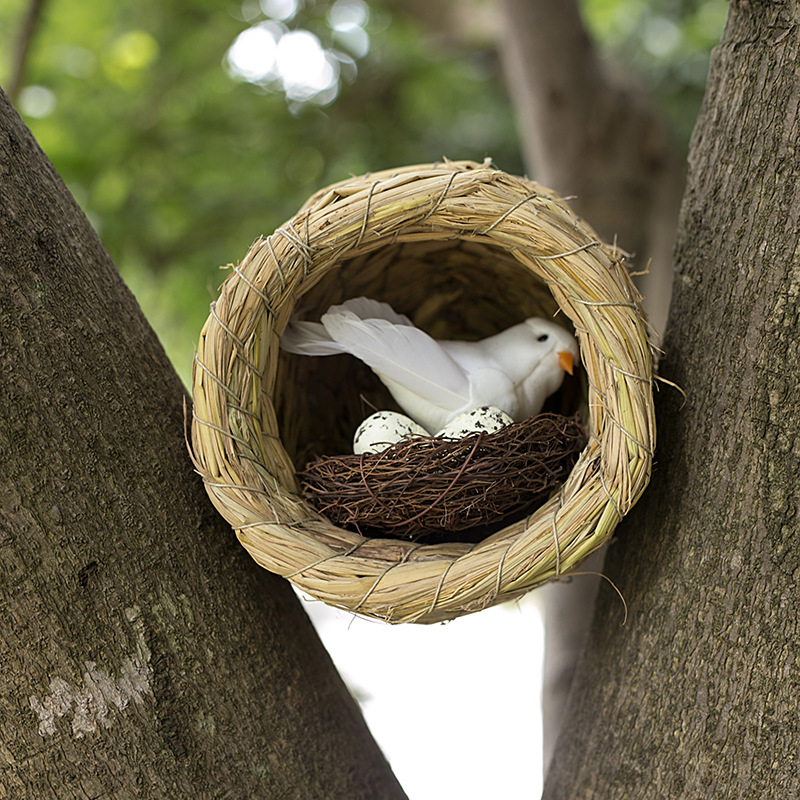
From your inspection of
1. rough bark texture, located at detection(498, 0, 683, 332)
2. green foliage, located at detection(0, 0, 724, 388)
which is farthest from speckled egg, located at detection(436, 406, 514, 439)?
green foliage, located at detection(0, 0, 724, 388)

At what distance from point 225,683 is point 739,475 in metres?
0.67

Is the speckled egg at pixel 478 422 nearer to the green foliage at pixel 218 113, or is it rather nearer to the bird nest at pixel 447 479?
the bird nest at pixel 447 479

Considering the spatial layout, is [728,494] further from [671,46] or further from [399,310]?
[671,46]

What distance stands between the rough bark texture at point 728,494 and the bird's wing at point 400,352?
0.31m

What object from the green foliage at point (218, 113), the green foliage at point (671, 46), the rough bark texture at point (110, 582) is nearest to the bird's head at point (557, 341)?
the rough bark texture at point (110, 582)

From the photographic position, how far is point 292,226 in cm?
98

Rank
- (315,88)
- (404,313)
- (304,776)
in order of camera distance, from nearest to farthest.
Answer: (304,776)
(404,313)
(315,88)

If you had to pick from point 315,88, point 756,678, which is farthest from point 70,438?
point 315,88

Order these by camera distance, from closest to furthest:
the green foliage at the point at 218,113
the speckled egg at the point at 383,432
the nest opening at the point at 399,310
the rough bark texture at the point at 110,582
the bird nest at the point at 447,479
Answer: the rough bark texture at the point at 110,582 → the bird nest at the point at 447,479 → the speckled egg at the point at 383,432 → the nest opening at the point at 399,310 → the green foliage at the point at 218,113

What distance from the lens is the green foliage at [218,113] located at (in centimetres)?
269

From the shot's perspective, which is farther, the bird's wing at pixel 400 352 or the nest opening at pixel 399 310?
the nest opening at pixel 399 310

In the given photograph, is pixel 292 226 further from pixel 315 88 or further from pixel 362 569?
pixel 315 88

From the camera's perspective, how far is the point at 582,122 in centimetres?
233

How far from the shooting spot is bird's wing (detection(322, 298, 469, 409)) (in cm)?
114
